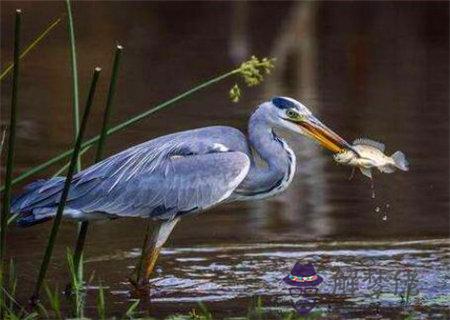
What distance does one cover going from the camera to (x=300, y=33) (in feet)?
64.4

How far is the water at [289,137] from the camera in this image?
803 cm

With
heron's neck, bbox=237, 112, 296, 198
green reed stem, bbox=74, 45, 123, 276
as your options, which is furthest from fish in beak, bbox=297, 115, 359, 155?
green reed stem, bbox=74, 45, 123, 276

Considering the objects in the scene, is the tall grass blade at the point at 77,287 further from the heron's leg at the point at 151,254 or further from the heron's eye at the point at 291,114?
the heron's eye at the point at 291,114

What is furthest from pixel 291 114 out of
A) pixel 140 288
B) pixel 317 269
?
pixel 140 288

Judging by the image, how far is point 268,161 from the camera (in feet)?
26.0

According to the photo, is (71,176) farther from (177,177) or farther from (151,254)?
(177,177)

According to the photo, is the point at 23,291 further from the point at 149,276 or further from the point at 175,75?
the point at 175,75

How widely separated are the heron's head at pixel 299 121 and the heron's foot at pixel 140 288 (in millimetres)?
1114

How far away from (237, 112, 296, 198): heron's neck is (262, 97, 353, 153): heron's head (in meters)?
0.08

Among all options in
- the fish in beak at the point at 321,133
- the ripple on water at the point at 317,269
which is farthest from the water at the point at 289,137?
the fish in beak at the point at 321,133

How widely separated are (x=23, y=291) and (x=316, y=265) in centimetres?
175

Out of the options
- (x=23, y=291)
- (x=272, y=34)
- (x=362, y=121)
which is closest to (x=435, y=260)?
(x=23, y=291)

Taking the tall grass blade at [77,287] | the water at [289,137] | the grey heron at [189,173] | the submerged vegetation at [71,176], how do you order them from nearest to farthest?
the submerged vegetation at [71,176] < the tall grass blade at [77,287] < the grey heron at [189,173] < the water at [289,137]

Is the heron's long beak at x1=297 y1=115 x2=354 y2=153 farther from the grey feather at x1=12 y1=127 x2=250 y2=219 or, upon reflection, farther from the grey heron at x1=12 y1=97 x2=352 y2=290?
the grey feather at x1=12 y1=127 x2=250 y2=219
